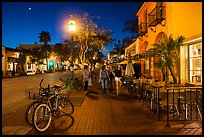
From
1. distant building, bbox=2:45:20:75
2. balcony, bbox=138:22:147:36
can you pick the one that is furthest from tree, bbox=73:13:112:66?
distant building, bbox=2:45:20:75

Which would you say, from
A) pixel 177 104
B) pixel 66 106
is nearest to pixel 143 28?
pixel 177 104

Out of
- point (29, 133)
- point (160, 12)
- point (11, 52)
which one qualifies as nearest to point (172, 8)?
point (160, 12)

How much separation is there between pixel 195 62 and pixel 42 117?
9.73 metres

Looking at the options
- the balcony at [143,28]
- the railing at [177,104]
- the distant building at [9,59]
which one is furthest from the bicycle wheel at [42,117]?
the distant building at [9,59]

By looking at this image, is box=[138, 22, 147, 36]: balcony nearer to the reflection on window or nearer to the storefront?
the storefront

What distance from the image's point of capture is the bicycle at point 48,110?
6.95m

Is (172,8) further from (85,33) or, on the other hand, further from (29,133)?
(29,133)

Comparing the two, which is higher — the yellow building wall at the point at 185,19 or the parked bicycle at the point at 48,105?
the yellow building wall at the point at 185,19

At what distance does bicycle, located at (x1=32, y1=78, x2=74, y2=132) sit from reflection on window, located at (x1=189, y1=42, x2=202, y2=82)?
784cm

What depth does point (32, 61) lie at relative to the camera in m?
59.0

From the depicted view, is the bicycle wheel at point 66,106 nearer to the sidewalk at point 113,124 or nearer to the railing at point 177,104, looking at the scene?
the sidewalk at point 113,124

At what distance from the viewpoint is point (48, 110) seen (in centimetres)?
746

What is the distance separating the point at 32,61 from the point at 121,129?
54.8 meters

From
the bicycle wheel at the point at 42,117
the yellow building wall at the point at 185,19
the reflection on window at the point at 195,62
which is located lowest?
the bicycle wheel at the point at 42,117
